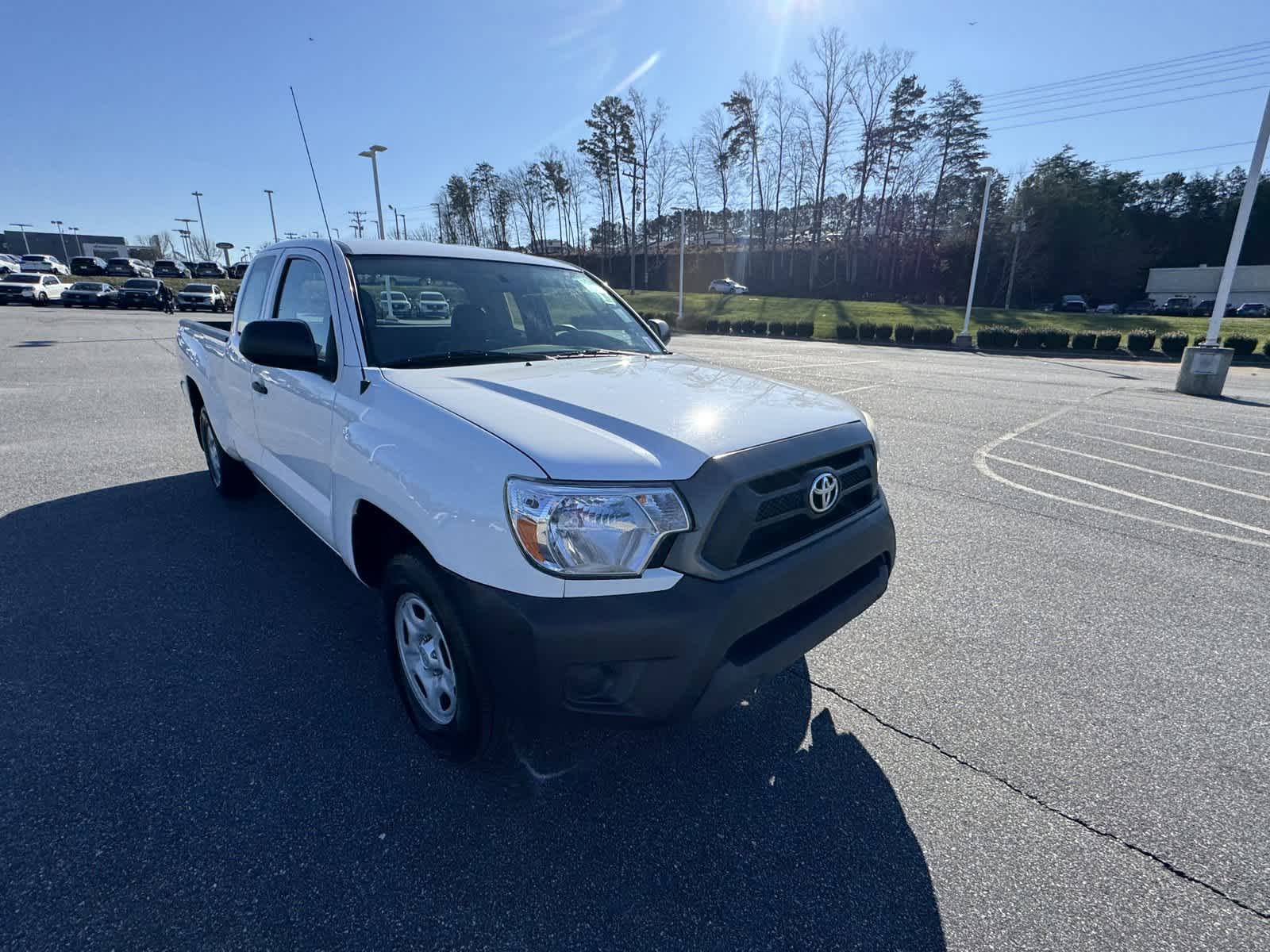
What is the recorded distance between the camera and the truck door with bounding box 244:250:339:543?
2834 mm

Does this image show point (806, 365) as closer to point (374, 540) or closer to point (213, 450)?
point (213, 450)

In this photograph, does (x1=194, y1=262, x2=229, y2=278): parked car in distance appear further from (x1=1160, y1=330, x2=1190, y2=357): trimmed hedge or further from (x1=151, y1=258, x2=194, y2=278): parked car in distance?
(x1=1160, y1=330, x2=1190, y2=357): trimmed hedge

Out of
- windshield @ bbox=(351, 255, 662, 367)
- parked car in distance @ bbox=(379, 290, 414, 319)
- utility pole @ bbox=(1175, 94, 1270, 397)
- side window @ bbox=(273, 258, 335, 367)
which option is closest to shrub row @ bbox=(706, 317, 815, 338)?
utility pole @ bbox=(1175, 94, 1270, 397)

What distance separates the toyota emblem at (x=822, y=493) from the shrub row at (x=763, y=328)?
31443 millimetres

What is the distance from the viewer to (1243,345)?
20719 millimetres

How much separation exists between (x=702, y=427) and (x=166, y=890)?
6.84 feet

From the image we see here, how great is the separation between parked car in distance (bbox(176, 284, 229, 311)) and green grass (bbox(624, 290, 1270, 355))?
21811 mm

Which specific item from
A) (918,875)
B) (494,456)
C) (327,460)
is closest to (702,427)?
(494,456)

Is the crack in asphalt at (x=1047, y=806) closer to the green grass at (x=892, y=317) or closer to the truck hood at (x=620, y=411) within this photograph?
the truck hood at (x=620, y=411)

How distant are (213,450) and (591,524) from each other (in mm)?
4776

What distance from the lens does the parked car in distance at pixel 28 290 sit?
32.5 meters

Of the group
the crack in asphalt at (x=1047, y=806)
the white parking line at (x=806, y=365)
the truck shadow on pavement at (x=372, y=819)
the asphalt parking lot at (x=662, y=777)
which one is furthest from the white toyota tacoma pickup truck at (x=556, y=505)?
the white parking line at (x=806, y=365)

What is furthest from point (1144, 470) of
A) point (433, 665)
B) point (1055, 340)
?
point (1055, 340)

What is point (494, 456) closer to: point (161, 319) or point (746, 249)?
point (161, 319)
